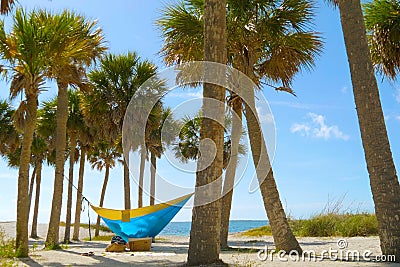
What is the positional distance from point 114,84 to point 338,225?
9.67m

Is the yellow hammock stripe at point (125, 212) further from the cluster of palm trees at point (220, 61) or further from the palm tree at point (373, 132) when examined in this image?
the palm tree at point (373, 132)

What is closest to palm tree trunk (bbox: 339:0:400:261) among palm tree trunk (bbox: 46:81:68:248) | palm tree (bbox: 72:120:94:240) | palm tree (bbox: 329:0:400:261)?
palm tree (bbox: 329:0:400:261)

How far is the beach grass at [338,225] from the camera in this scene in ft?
52.2

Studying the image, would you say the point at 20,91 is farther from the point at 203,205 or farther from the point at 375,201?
the point at 375,201

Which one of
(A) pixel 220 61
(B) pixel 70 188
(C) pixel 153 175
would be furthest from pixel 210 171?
(B) pixel 70 188

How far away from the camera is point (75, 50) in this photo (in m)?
9.70

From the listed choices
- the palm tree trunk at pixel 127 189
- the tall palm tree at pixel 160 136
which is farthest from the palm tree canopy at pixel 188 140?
the palm tree trunk at pixel 127 189

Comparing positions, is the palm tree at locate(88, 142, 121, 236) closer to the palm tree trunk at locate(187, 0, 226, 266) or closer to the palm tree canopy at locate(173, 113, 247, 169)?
the palm tree canopy at locate(173, 113, 247, 169)

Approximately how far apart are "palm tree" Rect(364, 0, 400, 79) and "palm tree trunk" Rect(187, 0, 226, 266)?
11.9 feet

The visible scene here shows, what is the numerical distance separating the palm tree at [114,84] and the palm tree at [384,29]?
9050mm

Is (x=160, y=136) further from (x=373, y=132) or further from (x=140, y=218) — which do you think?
(x=373, y=132)

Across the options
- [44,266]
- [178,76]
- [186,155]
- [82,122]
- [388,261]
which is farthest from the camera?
[186,155]

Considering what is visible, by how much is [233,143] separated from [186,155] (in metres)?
9.27

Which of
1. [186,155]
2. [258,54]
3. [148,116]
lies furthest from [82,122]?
[258,54]
